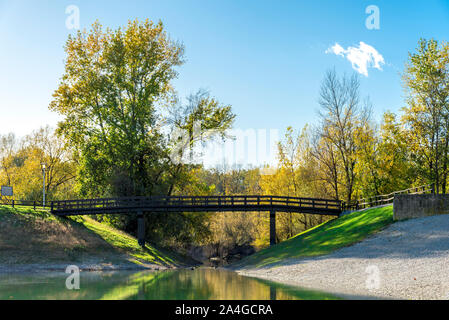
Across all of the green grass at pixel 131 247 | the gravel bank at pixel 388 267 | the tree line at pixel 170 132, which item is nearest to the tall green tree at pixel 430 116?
the tree line at pixel 170 132

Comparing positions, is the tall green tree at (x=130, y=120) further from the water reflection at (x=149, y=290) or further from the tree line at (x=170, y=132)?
the water reflection at (x=149, y=290)

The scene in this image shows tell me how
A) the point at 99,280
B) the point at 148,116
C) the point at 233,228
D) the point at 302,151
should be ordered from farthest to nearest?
the point at 233,228 < the point at 302,151 < the point at 148,116 < the point at 99,280

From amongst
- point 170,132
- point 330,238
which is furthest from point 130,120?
point 330,238

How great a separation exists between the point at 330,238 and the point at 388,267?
10282 mm

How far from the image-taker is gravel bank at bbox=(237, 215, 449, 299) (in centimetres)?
1884

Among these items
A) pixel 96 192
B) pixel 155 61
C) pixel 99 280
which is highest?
pixel 155 61

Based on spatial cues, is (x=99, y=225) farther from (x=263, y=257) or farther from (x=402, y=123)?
(x=402, y=123)

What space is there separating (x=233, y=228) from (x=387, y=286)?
115 ft

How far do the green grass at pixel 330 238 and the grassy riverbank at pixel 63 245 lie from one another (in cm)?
808

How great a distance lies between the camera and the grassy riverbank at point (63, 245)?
32.4 m

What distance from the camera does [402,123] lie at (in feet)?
136

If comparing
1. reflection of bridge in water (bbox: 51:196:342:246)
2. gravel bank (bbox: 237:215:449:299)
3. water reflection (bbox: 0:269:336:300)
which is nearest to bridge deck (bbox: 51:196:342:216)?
reflection of bridge in water (bbox: 51:196:342:246)

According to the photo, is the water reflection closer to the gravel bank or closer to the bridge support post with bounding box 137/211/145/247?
the gravel bank

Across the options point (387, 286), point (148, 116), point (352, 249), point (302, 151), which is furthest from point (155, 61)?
point (387, 286)
